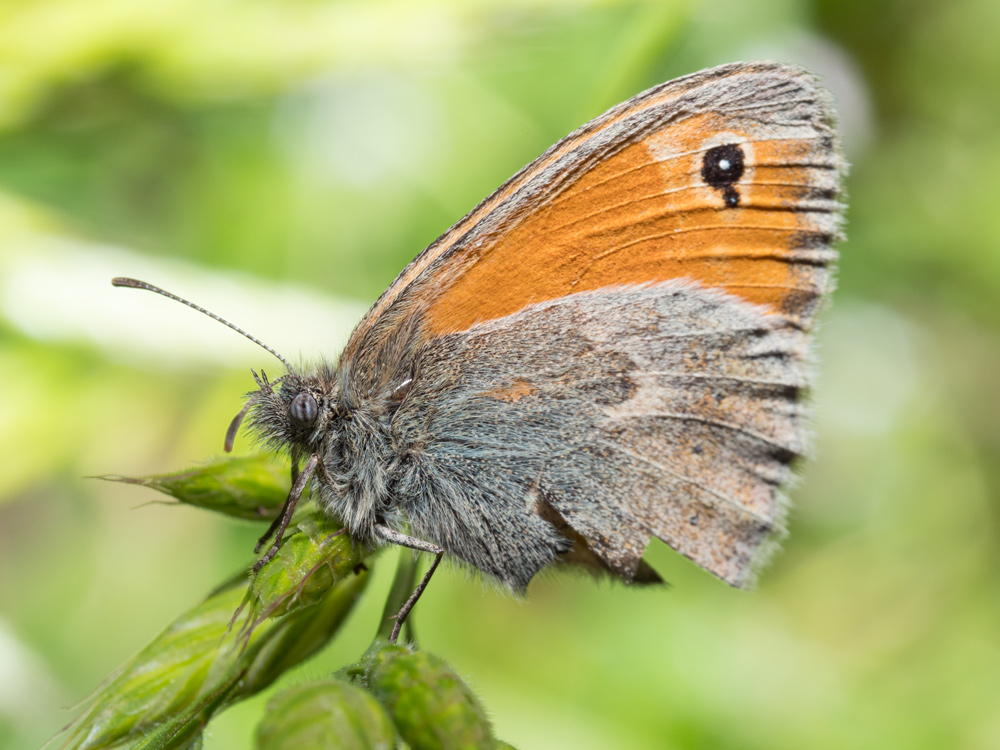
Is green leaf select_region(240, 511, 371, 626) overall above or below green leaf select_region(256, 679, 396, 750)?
above

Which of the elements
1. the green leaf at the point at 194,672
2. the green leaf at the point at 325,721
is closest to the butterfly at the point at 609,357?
the green leaf at the point at 194,672

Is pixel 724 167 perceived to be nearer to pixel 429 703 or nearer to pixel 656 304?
pixel 656 304

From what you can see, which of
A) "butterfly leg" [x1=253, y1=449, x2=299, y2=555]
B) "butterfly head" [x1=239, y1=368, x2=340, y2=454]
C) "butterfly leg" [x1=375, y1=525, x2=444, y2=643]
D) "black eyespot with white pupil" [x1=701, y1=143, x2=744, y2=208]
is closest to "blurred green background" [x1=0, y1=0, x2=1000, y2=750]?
"black eyespot with white pupil" [x1=701, y1=143, x2=744, y2=208]

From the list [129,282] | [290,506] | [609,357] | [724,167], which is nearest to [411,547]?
[290,506]

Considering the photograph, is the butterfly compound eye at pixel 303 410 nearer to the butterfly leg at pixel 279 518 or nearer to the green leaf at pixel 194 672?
A: the butterfly leg at pixel 279 518

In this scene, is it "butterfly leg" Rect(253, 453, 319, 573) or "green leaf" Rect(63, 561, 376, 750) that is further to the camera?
"butterfly leg" Rect(253, 453, 319, 573)

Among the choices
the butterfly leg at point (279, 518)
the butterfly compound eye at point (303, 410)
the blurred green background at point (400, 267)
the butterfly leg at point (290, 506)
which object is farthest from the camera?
the blurred green background at point (400, 267)

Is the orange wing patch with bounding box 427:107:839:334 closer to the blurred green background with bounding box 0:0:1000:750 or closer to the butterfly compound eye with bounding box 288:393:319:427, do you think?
the butterfly compound eye with bounding box 288:393:319:427
